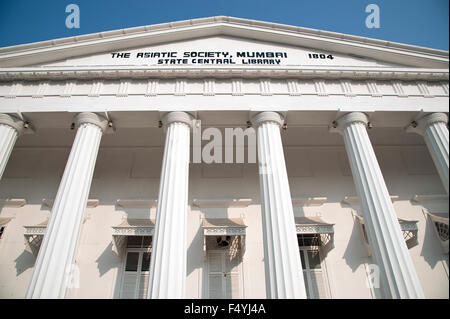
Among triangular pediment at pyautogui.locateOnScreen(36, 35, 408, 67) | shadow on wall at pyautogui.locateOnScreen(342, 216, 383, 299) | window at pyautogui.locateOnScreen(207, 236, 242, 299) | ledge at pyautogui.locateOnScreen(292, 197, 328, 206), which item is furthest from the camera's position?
ledge at pyautogui.locateOnScreen(292, 197, 328, 206)

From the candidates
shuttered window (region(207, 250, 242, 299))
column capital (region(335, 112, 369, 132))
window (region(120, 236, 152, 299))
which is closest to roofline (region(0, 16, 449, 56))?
column capital (region(335, 112, 369, 132))

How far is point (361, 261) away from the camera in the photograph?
11.9 meters

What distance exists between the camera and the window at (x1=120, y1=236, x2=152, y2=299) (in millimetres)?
11375

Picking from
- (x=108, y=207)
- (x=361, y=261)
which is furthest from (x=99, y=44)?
(x=361, y=261)

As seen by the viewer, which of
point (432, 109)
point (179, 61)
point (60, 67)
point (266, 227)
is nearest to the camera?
point (266, 227)

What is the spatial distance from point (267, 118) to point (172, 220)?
15.8 ft

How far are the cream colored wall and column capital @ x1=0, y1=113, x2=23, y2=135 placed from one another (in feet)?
12.9

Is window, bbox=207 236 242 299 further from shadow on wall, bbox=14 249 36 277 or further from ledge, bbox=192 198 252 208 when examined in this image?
shadow on wall, bbox=14 249 36 277

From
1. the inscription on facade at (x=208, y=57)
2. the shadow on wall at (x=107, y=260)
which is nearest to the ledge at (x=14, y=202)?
the shadow on wall at (x=107, y=260)

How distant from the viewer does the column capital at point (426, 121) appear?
10266 mm

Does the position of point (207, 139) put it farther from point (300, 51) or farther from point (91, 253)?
point (91, 253)

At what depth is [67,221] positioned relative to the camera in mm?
8227

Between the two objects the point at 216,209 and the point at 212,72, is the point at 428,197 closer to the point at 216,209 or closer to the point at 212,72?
the point at 216,209

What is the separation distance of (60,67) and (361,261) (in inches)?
566
